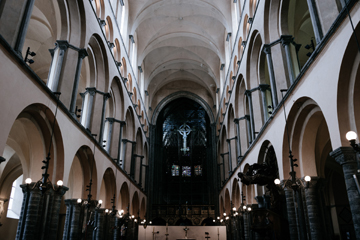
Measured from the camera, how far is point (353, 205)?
713 centimetres

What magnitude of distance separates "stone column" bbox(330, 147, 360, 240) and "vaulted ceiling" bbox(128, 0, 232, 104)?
17813mm

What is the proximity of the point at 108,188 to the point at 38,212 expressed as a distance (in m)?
8.35

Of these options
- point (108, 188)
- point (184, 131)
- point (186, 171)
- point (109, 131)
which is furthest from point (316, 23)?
point (184, 131)

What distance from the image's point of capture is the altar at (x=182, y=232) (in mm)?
25078

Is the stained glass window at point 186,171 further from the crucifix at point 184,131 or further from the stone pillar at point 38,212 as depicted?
the stone pillar at point 38,212

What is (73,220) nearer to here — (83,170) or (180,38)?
(83,170)

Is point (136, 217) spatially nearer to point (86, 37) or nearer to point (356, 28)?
point (86, 37)

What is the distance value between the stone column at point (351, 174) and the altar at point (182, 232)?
750 inches

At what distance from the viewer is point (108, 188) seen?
19.0 meters

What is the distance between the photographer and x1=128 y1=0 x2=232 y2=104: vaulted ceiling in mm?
24531

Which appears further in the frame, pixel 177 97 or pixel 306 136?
pixel 177 97

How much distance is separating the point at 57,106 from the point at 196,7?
60.0 feet

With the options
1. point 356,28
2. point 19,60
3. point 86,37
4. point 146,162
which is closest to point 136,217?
point 146,162

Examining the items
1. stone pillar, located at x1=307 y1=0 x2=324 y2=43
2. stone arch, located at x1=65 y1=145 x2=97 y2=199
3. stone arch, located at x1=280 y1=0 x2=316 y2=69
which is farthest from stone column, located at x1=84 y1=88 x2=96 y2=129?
stone pillar, located at x1=307 y1=0 x2=324 y2=43
